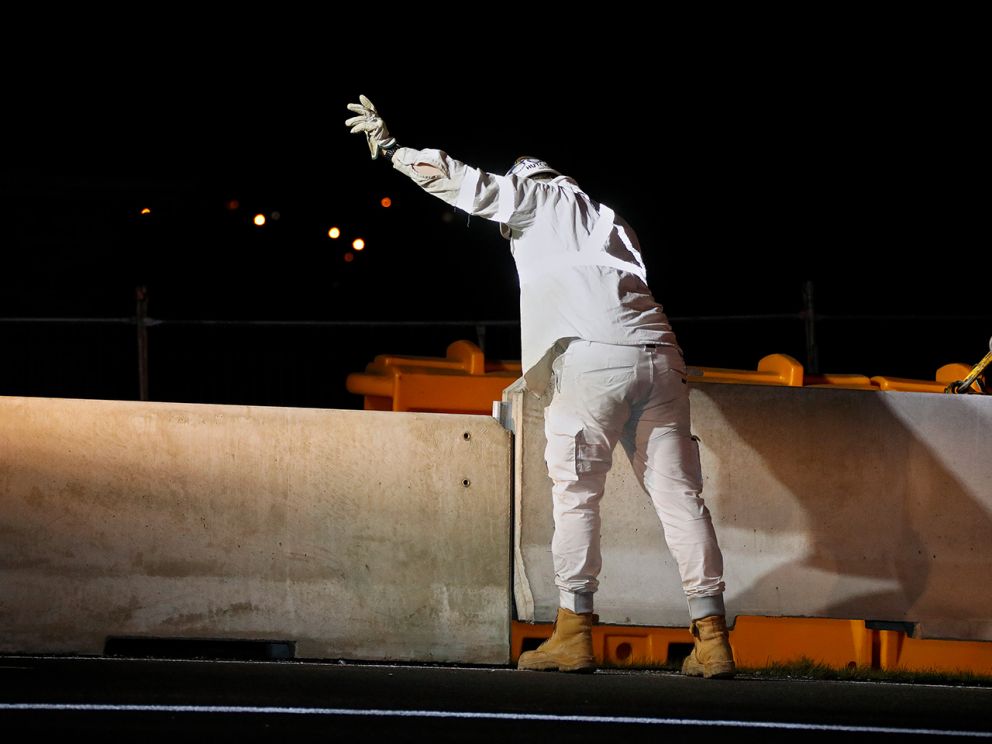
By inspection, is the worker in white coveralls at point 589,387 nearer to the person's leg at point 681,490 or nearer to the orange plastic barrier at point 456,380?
the person's leg at point 681,490

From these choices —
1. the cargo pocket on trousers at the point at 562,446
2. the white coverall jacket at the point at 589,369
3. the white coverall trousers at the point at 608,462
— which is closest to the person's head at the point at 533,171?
the white coverall jacket at the point at 589,369

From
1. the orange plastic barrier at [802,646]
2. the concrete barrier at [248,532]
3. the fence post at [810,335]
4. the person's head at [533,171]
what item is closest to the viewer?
the concrete barrier at [248,532]

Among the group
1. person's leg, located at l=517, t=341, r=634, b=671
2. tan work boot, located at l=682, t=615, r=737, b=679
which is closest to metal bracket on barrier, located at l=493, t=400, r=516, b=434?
person's leg, located at l=517, t=341, r=634, b=671

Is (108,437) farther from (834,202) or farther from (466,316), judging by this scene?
(834,202)

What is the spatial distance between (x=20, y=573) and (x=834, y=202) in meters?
21.1

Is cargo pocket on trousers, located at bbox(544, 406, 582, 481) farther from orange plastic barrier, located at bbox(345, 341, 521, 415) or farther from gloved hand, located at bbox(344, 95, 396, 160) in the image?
orange plastic barrier, located at bbox(345, 341, 521, 415)

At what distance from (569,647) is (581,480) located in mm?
645

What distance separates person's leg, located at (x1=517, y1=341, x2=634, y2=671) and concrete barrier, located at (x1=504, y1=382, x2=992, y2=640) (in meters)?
0.50

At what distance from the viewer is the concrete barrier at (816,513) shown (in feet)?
19.9

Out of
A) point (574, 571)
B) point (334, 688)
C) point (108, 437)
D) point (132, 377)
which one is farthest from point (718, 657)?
point (132, 377)

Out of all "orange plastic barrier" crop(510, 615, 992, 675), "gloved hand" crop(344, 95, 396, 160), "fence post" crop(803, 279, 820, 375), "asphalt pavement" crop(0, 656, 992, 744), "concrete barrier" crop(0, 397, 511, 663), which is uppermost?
"gloved hand" crop(344, 95, 396, 160)

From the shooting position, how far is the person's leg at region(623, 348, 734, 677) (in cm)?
546

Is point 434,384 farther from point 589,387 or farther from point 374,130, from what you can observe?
point 589,387

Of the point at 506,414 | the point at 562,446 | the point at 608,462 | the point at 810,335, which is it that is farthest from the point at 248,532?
the point at 810,335
